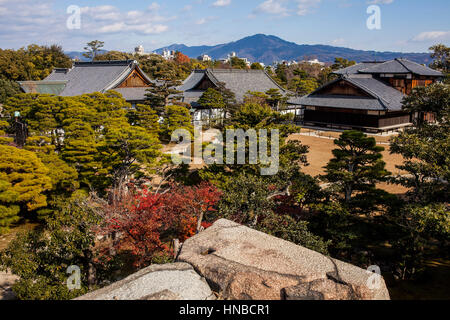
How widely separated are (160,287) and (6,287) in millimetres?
8148

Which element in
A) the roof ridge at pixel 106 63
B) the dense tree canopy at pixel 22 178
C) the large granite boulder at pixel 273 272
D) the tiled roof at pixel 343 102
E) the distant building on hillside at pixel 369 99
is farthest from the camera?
the distant building on hillside at pixel 369 99

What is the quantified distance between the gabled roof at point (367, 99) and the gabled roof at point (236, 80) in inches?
201

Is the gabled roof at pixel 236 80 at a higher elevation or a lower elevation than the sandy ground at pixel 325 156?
higher

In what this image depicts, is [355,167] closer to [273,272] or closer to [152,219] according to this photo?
[152,219]

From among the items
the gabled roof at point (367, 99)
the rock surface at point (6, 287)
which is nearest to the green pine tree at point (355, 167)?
the rock surface at point (6, 287)

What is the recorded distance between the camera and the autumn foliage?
896 centimetres

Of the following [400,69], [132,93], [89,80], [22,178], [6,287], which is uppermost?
[400,69]

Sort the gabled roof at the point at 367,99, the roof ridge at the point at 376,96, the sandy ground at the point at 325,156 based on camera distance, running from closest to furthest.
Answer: the sandy ground at the point at 325,156
the roof ridge at the point at 376,96
the gabled roof at the point at 367,99

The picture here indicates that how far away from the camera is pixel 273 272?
472cm

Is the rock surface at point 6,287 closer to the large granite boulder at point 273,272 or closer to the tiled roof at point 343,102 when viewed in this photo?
the large granite boulder at point 273,272

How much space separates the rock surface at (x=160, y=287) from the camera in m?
4.17

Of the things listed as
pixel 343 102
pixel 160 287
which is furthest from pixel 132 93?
pixel 160 287

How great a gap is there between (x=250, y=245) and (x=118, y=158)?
31.6 feet

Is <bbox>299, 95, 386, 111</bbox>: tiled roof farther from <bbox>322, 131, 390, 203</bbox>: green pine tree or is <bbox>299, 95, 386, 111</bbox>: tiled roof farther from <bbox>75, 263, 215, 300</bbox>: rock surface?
<bbox>75, 263, 215, 300</bbox>: rock surface
